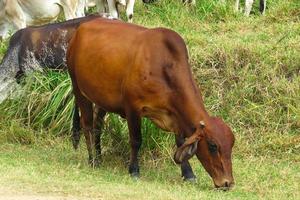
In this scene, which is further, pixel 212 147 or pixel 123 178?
pixel 123 178

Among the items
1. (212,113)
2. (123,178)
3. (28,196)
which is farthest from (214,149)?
(212,113)

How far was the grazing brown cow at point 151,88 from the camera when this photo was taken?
841 centimetres

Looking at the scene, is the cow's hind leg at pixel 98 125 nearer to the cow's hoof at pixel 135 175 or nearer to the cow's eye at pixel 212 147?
the cow's hoof at pixel 135 175

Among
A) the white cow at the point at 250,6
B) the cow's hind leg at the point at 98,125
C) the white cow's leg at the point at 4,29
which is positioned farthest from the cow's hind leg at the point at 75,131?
the white cow at the point at 250,6

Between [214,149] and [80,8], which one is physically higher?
[214,149]

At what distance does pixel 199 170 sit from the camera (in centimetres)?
956

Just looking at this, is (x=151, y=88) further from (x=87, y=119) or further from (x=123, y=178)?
(x=87, y=119)

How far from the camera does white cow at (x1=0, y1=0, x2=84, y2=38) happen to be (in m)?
13.8

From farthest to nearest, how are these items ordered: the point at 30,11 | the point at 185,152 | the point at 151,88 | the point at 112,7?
the point at 112,7, the point at 30,11, the point at 151,88, the point at 185,152

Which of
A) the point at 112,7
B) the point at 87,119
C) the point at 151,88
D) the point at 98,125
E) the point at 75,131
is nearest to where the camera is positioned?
the point at 151,88

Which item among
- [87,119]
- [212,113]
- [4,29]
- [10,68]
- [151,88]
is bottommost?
[212,113]

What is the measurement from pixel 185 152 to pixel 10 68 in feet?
14.1

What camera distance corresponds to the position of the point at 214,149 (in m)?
8.38

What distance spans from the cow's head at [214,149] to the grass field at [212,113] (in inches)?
6.7
